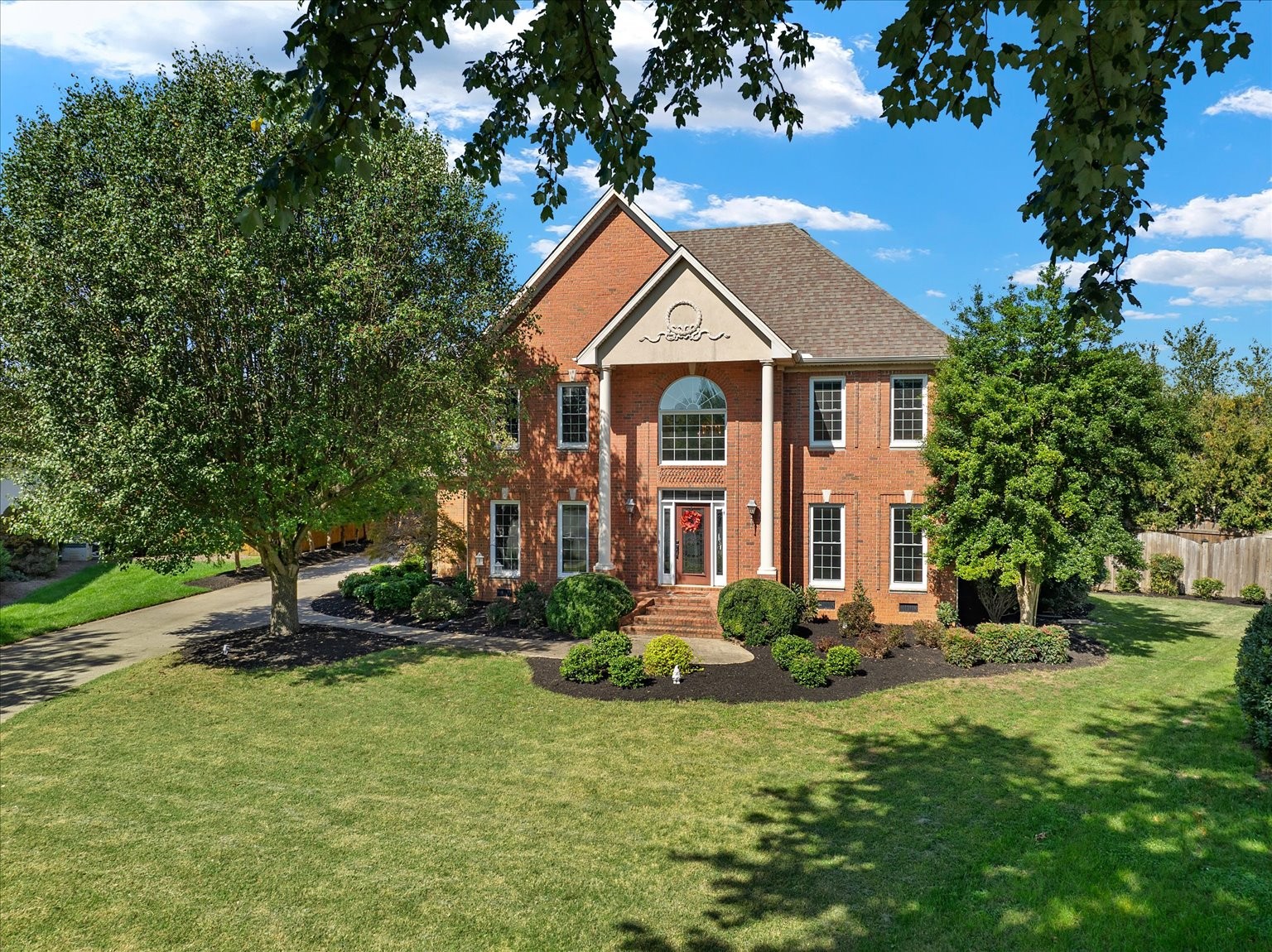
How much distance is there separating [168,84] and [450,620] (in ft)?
45.1

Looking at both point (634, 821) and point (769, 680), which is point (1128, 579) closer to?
point (769, 680)

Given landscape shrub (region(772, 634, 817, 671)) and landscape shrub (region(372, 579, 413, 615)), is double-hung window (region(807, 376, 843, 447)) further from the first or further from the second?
landscape shrub (region(372, 579, 413, 615))

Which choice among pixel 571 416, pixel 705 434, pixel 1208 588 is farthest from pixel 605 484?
pixel 1208 588

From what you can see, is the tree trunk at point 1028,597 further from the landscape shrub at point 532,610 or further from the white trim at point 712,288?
the landscape shrub at point 532,610

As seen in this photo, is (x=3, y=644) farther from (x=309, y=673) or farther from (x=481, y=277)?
(x=481, y=277)

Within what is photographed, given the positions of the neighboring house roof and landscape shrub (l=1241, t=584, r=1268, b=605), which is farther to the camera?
landscape shrub (l=1241, t=584, r=1268, b=605)

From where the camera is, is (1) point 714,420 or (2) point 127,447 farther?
(1) point 714,420

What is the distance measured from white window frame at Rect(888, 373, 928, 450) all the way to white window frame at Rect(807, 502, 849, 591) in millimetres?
2217

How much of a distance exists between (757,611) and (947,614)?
5172 mm

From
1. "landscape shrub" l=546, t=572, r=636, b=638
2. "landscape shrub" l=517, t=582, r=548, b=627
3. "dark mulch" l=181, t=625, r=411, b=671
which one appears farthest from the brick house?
"dark mulch" l=181, t=625, r=411, b=671

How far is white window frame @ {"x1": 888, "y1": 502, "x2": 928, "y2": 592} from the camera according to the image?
68.5 feet

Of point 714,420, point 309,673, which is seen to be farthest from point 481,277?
point 309,673

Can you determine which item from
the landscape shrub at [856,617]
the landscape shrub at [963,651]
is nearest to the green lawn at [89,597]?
the landscape shrub at [856,617]

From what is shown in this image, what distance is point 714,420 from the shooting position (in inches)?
861
